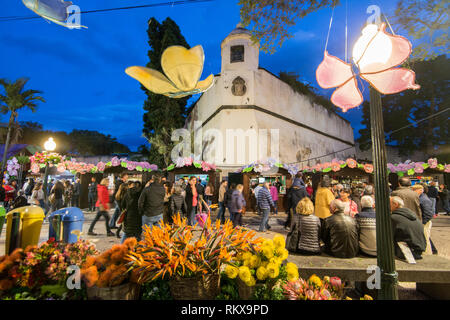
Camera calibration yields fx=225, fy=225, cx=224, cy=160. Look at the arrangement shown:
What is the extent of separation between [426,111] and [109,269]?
1280 inches

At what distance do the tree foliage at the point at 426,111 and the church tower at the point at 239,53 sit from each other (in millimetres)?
15735

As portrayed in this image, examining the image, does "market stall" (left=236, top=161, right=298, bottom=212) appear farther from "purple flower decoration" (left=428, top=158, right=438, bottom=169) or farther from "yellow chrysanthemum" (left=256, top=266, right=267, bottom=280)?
"yellow chrysanthemum" (left=256, top=266, right=267, bottom=280)

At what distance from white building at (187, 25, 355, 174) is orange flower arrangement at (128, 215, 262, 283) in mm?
15003

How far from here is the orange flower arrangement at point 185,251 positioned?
1557mm

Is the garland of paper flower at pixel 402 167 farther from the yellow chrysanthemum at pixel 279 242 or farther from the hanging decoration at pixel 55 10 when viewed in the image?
the hanging decoration at pixel 55 10

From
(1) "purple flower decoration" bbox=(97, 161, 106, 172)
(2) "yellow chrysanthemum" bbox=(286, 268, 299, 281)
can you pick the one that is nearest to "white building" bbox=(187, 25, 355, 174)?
(1) "purple flower decoration" bbox=(97, 161, 106, 172)

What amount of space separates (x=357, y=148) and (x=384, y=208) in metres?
35.9

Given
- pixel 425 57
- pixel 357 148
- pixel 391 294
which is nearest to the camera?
pixel 391 294

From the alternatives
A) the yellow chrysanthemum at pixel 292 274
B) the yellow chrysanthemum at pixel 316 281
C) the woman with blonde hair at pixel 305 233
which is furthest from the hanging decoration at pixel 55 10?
the woman with blonde hair at pixel 305 233

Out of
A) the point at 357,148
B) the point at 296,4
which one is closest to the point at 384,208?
the point at 296,4

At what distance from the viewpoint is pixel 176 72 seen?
2.94 m

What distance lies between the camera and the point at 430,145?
2300 cm

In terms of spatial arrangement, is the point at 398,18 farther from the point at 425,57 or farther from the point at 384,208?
the point at 384,208

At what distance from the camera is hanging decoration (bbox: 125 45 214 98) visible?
9.25 feet
